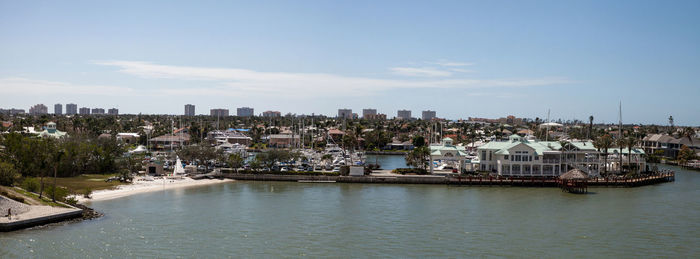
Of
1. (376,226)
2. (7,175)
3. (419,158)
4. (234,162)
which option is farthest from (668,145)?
(7,175)

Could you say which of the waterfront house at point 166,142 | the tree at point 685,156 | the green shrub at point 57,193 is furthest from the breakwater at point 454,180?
the waterfront house at point 166,142

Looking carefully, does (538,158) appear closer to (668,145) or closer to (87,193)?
(87,193)

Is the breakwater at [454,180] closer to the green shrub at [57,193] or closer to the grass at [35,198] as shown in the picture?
the green shrub at [57,193]

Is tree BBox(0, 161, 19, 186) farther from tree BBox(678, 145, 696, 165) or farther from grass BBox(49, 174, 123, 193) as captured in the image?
tree BBox(678, 145, 696, 165)

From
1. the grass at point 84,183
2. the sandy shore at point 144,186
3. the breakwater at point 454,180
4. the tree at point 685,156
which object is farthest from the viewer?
the tree at point 685,156

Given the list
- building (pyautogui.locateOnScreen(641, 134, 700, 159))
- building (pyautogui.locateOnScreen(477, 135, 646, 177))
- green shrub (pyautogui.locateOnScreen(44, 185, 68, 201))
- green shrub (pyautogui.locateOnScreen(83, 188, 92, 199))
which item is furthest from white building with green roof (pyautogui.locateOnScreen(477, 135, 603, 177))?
green shrub (pyautogui.locateOnScreen(44, 185, 68, 201))

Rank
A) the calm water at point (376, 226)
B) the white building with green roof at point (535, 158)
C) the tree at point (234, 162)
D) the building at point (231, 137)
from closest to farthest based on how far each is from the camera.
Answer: the calm water at point (376, 226), the white building with green roof at point (535, 158), the tree at point (234, 162), the building at point (231, 137)
